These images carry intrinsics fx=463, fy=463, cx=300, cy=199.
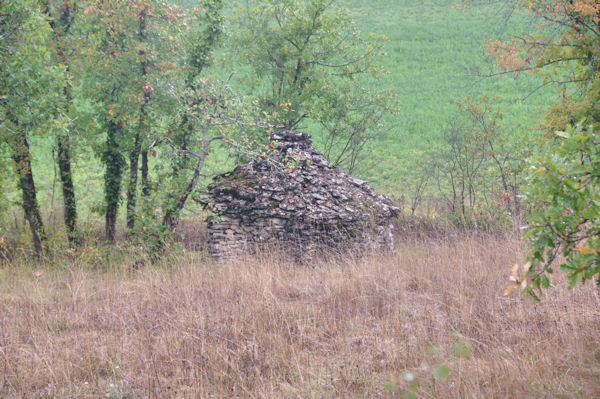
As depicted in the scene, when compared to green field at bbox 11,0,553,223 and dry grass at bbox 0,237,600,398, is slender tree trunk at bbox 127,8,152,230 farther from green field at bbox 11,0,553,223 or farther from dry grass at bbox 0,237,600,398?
dry grass at bbox 0,237,600,398

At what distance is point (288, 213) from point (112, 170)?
177 inches

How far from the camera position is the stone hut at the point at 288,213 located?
9.71 meters

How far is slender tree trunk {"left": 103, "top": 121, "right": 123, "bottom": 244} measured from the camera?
1072 cm

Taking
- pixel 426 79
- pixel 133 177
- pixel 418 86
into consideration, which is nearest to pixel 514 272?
pixel 133 177

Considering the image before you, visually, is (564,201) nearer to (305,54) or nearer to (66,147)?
(66,147)

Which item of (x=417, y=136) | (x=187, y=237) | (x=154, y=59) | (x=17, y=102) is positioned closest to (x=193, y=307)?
(x=17, y=102)

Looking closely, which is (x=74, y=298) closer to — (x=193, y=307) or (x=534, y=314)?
(x=193, y=307)

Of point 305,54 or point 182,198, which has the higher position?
point 305,54

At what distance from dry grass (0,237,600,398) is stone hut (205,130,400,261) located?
9.26 feet

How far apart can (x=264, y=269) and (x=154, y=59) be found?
6.03m

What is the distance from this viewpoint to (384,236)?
421 inches

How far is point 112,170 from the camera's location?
11.0m

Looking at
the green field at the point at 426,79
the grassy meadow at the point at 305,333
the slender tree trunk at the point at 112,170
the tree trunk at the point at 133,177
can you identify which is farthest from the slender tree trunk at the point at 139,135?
the green field at the point at 426,79

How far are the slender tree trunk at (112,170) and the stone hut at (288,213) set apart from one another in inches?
95.9
